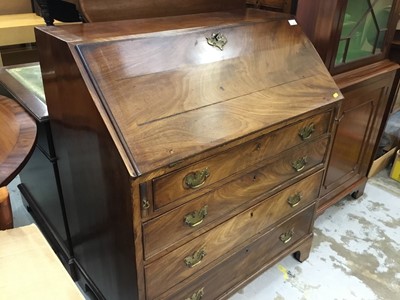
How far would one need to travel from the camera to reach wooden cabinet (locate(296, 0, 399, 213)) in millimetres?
1511

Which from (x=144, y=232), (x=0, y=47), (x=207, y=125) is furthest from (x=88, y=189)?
(x=0, y=47)

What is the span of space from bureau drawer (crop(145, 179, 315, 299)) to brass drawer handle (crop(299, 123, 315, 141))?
243 mm

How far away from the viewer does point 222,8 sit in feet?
5.24

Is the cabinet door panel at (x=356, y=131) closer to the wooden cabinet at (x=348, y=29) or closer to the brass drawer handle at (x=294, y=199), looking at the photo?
the wooden cabinet at (x=348, y=29)

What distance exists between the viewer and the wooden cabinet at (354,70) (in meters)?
1.51

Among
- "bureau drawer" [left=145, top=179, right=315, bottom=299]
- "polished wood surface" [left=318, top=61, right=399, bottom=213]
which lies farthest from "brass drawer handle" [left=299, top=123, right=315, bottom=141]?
"polished wood surface" [left=318, top=61, right=399, bottom=213]

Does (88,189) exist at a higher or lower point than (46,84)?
lower

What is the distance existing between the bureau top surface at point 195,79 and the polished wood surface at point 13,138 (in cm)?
34

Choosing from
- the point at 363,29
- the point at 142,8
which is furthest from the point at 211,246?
the point at 363,29

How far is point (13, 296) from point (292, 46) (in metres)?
1.23

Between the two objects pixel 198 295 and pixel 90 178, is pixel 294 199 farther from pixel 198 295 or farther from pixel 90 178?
pixel 90 178

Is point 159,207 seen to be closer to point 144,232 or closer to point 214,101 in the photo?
point 144,232

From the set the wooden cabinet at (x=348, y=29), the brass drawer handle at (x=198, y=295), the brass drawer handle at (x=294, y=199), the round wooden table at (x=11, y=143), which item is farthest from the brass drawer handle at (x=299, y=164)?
the round wooden table at (x=11, y=143)

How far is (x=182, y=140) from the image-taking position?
102 cm
